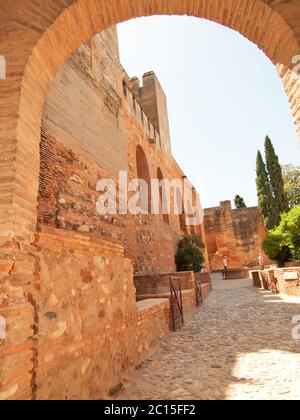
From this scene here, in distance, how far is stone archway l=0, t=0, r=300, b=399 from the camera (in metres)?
2.23

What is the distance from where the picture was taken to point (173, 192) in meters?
17.4

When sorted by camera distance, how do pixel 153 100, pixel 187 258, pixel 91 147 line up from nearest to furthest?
pixel 91 147 < pixel 187 258 < pixel 153 100

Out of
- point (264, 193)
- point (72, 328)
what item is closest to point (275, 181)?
point (264, 193)

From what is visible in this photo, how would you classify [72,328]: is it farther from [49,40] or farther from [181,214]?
[181,214]

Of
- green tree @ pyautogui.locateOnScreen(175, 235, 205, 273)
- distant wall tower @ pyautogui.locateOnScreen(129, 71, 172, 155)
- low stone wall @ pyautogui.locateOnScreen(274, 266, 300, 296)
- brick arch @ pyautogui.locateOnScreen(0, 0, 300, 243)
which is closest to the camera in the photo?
brick arch @ pyautogui.locateOnScreen(0, 0, 300, 243)

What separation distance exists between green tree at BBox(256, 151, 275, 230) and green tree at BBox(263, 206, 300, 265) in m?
8.08

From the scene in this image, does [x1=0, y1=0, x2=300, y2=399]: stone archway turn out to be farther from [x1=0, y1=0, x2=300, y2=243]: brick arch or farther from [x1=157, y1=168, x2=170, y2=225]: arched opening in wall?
[x1=157, y1=168, x2=170, y2=225]: arched opening in wall

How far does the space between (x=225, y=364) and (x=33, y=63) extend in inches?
164

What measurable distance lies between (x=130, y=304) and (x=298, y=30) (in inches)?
146

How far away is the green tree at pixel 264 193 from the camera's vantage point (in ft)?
67.9

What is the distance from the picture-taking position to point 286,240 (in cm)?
1209

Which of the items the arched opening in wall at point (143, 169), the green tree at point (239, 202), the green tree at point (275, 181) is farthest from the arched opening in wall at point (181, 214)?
the green tree at point (239, 202)

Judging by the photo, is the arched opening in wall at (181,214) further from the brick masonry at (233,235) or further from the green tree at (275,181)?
the brick masonry at (233,235)

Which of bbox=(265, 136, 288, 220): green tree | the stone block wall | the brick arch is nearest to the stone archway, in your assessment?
the brick arch
